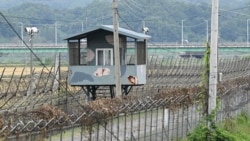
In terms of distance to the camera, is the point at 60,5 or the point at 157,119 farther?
the point at 60,5

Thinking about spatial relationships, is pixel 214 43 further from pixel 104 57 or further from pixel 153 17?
pixel 153 17

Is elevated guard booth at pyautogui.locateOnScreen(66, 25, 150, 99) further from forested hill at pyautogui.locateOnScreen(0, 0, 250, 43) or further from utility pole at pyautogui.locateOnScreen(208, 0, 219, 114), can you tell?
forested hill at pyautogui.locateOnScreen(0, 0, 250, 43)

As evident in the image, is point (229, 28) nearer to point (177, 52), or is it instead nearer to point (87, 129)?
point (177, 52)

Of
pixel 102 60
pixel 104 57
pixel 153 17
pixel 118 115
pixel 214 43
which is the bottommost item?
pixel 118 115

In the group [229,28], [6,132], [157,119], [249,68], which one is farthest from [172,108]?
[229,28]

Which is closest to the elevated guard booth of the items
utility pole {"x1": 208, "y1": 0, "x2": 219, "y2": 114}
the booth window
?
the booth window

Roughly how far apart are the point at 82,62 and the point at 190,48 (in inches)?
2207

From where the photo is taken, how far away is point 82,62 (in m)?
37.1

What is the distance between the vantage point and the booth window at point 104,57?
3666 cm

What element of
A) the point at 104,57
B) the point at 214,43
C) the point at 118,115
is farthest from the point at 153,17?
the point at 118,115

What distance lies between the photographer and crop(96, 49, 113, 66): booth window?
36.7 meters

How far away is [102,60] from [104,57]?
0.20 meters

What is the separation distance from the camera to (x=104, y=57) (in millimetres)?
36938

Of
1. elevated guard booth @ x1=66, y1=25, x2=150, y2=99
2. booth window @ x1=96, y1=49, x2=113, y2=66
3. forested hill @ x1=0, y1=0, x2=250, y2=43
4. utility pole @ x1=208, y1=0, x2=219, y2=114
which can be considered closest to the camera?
utility pole @ x1=208, y1=0, x2=219, y2=114
